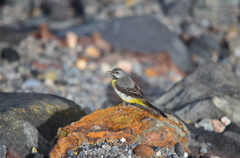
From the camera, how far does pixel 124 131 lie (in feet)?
19.5

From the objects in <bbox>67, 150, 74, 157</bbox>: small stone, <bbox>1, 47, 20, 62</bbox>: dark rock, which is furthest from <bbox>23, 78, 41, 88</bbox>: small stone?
<bbox>67, 150, 74, 157</bbox>: small stone

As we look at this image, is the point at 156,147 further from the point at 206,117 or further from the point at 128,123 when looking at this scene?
the point at 206,117

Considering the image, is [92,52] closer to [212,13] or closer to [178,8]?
[178,8]

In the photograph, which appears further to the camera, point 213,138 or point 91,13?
point 91,13

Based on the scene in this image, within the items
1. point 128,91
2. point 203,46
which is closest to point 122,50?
point 203,46

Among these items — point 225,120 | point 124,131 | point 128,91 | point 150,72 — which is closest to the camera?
point 124,131

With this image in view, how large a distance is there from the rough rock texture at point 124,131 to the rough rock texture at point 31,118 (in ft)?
1.85

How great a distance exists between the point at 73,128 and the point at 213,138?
9.37 ft

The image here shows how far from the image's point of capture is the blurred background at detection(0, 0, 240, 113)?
42.2 feet

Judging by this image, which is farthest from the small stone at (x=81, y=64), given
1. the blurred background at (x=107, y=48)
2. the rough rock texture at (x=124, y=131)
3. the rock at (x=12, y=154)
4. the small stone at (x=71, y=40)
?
the rock at (x=12, y=154)

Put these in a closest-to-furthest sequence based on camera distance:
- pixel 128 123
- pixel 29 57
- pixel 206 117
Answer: pixel 128 123
pixel 206 117
pixel 29 57

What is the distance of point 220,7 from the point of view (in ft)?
67.1

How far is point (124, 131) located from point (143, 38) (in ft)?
32.6

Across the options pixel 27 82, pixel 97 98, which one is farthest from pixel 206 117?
pixel 27 82
